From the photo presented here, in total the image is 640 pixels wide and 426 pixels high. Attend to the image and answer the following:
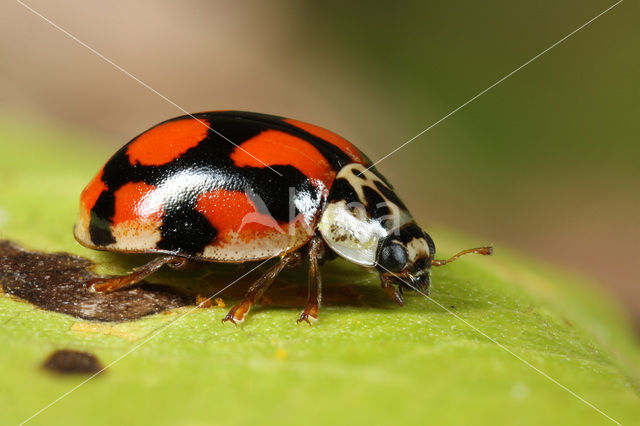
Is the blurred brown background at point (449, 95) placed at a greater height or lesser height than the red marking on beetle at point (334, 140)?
greater

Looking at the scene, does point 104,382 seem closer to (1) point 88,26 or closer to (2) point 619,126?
(2) point 619,126

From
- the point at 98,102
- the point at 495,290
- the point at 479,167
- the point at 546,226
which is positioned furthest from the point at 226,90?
the point at 495,290

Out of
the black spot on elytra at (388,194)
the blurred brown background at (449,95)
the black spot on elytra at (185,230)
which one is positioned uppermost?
the blurred brown background at (449,95)

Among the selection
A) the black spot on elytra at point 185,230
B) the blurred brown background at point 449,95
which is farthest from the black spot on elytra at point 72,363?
the blurred brown background at point 449,95

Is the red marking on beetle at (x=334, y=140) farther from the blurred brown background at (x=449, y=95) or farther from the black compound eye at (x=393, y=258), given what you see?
the blurred brown background at (x=449, y=95)

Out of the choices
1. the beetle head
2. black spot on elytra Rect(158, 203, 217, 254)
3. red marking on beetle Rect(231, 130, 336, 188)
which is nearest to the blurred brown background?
the beetle head

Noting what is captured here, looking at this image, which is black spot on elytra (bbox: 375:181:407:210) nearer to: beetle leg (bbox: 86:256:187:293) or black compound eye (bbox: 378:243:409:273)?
black compound eye (bbox: 378:243:409:273)
